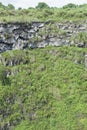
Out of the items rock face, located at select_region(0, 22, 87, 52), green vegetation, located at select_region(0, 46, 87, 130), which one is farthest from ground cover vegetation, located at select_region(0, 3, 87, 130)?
rock face, located at select_region(0, 22, 87, 52)

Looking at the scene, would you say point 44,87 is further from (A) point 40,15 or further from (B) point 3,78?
(A) point 40,15

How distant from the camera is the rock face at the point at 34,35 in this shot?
88.4 metres

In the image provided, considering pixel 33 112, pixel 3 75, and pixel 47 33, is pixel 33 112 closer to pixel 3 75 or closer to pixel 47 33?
pixel 3 75

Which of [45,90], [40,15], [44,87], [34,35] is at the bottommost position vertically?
[45,90]

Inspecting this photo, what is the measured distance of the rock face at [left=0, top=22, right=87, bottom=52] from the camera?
8838 centimetres

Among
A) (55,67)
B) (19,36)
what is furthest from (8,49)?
(55,67)

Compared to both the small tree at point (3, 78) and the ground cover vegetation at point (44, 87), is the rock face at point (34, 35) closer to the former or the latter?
the ground cover vegetation at point (44, 87)

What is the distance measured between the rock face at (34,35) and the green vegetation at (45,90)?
146 cm

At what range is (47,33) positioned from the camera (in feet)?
291

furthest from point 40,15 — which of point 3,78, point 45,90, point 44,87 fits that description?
point 45,90

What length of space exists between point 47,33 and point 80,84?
11.5 metres

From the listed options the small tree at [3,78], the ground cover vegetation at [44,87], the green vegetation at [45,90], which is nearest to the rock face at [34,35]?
the ground cover vegetation at [44,87]

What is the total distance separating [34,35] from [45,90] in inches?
447

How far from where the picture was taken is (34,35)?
89.2 m
